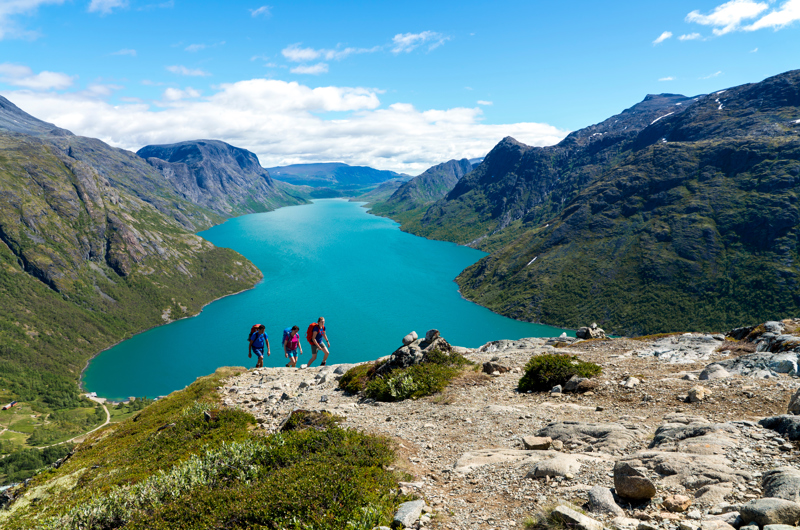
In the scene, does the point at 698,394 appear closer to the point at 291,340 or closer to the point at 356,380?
the point at 356,380

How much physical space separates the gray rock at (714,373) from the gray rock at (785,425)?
749 centimetres

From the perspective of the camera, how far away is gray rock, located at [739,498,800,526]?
22.5 ft

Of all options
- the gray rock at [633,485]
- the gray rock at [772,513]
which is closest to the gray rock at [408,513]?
the gray rock at [633,485]

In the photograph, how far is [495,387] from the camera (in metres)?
21.1

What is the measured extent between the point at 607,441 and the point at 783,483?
195 inches

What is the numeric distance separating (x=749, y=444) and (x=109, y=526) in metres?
19.6

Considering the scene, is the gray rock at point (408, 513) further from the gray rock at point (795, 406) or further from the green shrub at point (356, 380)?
the green shrub at point (356, 380)

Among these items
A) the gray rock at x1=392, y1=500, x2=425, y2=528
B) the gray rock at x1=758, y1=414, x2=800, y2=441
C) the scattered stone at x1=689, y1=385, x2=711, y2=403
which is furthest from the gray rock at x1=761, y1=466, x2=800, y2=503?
the gray rock at x1=392, y1=500, x2=425, y2=528

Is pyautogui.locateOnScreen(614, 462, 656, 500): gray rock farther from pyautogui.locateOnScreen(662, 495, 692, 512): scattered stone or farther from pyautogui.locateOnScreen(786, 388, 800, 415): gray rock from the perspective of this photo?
pyautogui.locateOnScreen(786, 388, 800, 415): gray rock

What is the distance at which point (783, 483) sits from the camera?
26.1ft

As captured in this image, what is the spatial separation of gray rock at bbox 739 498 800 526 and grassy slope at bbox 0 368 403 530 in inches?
288

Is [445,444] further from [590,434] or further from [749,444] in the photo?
[749,444]

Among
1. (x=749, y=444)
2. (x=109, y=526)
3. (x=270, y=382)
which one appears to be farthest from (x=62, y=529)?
(x=749, y=444)

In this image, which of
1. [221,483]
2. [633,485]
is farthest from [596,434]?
[221,483]
